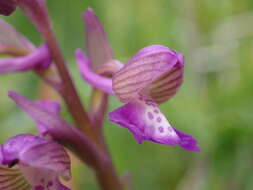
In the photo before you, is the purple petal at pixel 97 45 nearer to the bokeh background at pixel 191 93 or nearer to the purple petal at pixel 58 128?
the purple petal at pixel 58 128

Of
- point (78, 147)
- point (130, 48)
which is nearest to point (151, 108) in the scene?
point (78, 147)

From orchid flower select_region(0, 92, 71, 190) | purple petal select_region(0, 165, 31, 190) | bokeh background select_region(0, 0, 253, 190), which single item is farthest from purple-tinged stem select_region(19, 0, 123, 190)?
bokeh background select_region(0, 0, 253, 190)

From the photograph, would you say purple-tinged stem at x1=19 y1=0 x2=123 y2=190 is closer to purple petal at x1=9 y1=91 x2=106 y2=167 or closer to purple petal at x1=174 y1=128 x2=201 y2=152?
purple petal at x1=9 y1=91 x2=106 y2=167

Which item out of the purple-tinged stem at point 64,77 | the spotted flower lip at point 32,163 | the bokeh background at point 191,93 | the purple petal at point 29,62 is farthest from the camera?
the bokeh background at point 191,93

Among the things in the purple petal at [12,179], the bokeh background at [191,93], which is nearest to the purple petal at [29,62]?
the purple petal at [12,179]

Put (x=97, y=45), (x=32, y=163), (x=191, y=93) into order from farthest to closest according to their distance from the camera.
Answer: (x=191, y=93), (x=97, y=45), (x=32, y=163)

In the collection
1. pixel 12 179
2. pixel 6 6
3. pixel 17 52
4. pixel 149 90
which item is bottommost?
pixel 12 179

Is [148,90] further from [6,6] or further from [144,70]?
[6,6]

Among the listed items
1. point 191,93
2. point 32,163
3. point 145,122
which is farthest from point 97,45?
point 191,93
